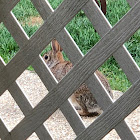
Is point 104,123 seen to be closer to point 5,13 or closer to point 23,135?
point 23,135

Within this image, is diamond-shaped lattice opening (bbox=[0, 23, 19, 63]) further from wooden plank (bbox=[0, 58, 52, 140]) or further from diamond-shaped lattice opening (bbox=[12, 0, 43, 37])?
wooden plank (bbox=[0, 58, 52, 140])

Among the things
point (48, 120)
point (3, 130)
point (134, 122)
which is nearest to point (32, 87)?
point (48, 120)

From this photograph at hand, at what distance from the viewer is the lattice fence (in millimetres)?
2164

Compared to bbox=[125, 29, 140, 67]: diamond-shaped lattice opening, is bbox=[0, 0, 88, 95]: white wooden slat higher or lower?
higher

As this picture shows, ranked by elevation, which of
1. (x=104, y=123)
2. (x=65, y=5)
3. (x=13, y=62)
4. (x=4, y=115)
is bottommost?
(x=4, y=115)

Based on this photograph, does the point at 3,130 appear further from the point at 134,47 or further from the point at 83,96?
the point at 134,47

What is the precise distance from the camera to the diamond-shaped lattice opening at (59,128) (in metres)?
3.79

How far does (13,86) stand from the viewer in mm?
2566

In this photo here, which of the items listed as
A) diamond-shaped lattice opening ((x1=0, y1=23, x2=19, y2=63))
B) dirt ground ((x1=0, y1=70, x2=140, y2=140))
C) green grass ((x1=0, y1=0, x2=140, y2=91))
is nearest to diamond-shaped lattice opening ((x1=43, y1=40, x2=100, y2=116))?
dirt ground ((x1=0, y1=70, x2=140, y2=140))

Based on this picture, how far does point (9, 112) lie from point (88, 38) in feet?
6.06

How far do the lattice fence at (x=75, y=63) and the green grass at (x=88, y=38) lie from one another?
90.9 inches

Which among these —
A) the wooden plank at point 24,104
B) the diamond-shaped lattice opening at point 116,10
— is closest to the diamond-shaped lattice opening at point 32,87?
the diamond-shaped lattice opening at point 116,10

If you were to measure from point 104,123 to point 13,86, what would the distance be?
1.95 ft

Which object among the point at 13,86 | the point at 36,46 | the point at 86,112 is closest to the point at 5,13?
the point at 36,46
